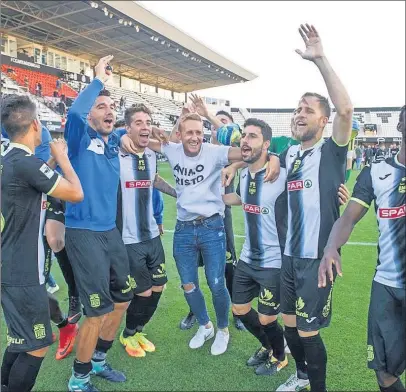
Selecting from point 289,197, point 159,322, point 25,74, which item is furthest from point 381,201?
point 25,74

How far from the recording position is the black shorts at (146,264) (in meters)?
3.78

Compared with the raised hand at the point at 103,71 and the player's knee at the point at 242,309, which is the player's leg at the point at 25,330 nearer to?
the player's knee at the point at 242,309

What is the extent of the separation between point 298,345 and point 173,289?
103 inches

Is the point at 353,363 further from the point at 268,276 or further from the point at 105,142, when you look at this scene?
the point at 105,142

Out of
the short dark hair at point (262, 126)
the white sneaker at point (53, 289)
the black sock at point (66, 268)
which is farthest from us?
the white sneaker at point (53, 289)

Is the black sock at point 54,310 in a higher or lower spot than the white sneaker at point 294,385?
higher

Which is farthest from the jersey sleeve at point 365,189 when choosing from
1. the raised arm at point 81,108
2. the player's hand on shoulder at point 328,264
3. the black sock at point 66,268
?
the black sock at point 66,268

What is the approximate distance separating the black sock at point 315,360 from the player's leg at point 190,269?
52.7 inches

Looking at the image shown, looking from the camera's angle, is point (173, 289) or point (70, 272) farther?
point (173, 289)

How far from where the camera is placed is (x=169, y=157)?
4.10 m

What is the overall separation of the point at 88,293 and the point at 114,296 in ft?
1.14

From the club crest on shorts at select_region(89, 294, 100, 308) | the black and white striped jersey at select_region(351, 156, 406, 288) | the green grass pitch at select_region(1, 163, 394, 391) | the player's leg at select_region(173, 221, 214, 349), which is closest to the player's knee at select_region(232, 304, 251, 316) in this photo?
the green grass pitch at select_region(1, 163, 394, 391)

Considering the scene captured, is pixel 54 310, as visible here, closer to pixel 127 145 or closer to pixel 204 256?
pixel 204 256

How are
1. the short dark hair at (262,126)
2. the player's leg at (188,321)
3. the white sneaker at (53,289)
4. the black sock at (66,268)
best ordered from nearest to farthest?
the short dark hair at (262,126)
the black sock at (66,268)
the player's leg at (188,321)
the white sneaker at (53,289)
